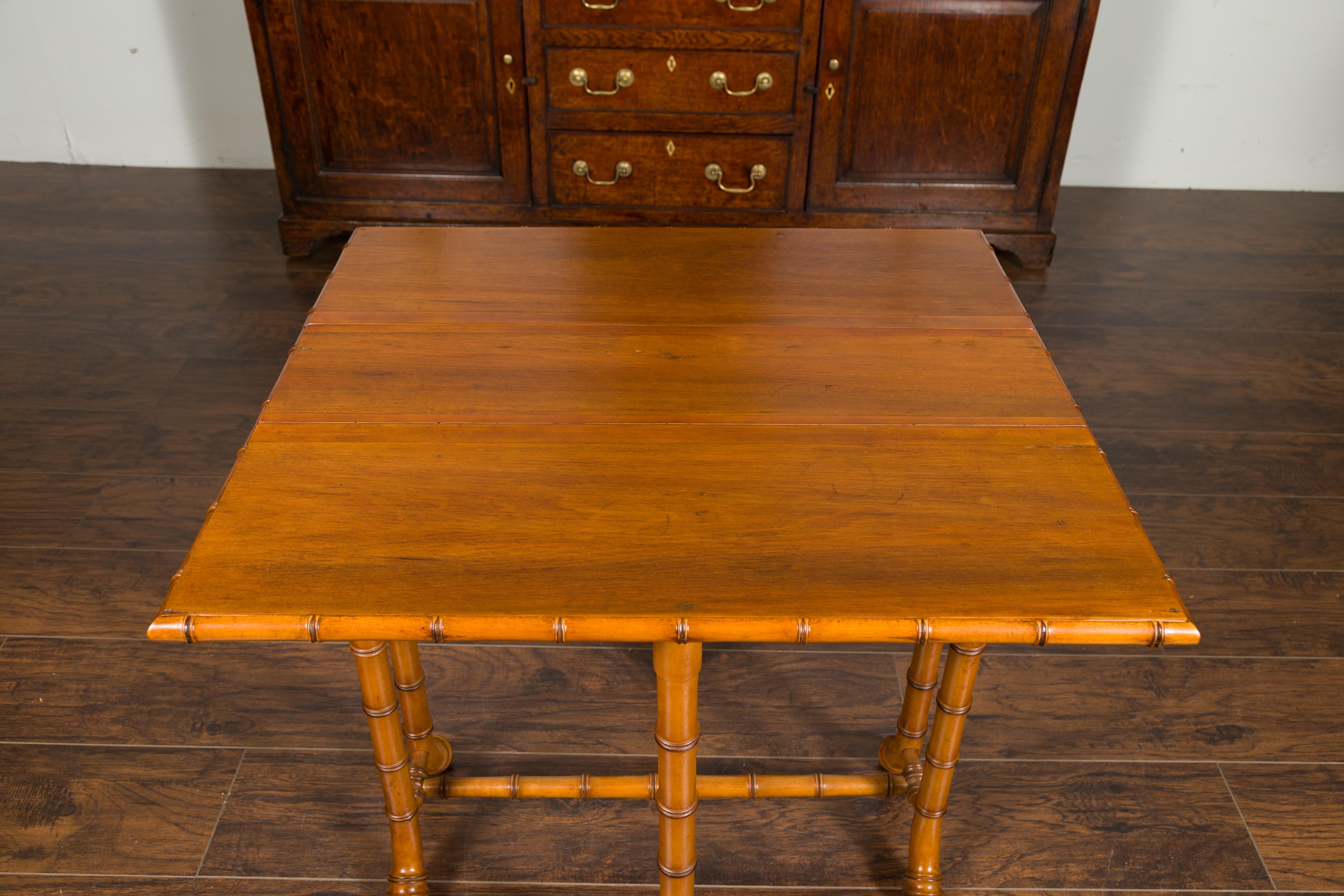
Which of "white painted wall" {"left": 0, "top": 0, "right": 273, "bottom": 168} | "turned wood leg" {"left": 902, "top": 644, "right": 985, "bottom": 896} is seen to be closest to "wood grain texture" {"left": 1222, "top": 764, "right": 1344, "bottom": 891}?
"turned wood leg" {"left": 902, "top": 644, "right": 985, "bottom": 896}

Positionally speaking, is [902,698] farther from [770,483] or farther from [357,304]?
[357,304]

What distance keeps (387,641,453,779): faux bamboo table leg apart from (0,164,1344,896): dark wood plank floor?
11cm

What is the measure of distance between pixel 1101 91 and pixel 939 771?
3.06m

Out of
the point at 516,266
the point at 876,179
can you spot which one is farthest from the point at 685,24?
the point at 516,266

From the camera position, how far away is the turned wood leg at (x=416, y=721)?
59.8 inches

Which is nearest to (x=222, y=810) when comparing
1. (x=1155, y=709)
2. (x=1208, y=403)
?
(x=1155, y=709)

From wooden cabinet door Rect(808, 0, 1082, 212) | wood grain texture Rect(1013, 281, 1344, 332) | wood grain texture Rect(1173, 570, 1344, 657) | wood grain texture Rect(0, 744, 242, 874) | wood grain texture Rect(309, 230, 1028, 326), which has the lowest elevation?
wood grain texture Rect(1013, 281, 1344, 332)

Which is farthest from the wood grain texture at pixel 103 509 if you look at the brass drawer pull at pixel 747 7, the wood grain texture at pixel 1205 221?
the wood grain texture at pixel 1205 221

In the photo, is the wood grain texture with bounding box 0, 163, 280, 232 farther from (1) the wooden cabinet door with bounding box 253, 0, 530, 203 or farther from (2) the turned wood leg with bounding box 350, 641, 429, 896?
(2) the turned wood leg with bounding box 350, 641, 429, 896

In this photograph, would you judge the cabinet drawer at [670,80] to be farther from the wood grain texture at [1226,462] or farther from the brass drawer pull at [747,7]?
the wood grain texture at [1226,462]

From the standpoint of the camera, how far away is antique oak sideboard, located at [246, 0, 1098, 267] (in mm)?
2820

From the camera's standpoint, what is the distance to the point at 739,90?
9.53 feet

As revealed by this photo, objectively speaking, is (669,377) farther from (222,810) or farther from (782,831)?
(222,810)

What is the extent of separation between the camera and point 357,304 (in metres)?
1.57
